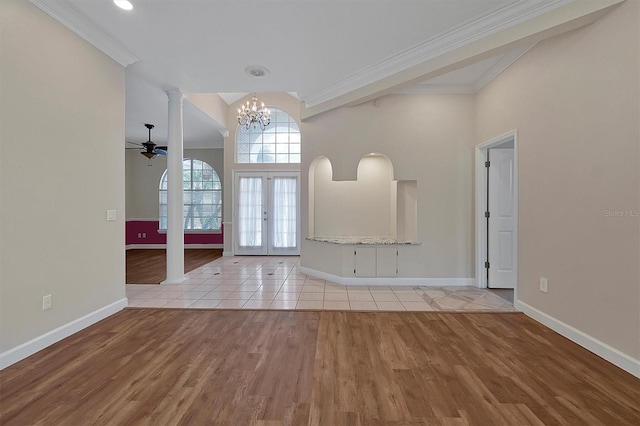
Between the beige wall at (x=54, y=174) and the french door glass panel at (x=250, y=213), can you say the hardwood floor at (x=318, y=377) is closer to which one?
the beige wall at (x=54, y=174)

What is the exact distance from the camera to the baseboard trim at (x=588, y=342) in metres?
2.10

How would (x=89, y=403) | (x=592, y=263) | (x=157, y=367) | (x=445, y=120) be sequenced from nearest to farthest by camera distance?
(x=89, y=403) → (x=157, y=367) → (x=592, y=263) → (x=445, y=120)

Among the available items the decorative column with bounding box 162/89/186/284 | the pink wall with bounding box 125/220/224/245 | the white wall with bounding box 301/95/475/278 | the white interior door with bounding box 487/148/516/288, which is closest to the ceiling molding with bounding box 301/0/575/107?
the white wall with bounding box 301/95/475/278

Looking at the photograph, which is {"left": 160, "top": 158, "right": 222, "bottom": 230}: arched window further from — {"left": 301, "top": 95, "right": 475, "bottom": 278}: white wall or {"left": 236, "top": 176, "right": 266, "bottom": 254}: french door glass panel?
{"left": 301, "top": 95, "right": 475, "bottom": 278}: white wall

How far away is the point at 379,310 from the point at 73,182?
11.2 ft

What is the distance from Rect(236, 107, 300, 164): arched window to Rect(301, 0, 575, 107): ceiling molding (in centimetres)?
315

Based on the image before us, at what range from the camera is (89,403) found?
177 centimetres

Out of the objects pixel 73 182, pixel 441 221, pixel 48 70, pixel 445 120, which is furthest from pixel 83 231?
pixel 445 120

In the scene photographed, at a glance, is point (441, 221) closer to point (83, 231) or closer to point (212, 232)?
point (83, 231)

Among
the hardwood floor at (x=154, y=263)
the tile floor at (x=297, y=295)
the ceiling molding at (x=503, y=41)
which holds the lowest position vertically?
the hardwood floor at (x=154, y=263)

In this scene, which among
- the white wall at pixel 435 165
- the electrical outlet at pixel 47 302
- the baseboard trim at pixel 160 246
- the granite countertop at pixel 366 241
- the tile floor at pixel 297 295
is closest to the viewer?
the electrical outlet at pixel 47 302

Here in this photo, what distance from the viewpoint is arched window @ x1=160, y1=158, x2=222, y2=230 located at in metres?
8.82

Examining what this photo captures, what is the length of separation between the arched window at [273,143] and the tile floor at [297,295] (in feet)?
11.2

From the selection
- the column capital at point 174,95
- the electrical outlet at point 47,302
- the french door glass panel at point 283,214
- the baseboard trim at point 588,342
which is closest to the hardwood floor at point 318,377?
the baseboard trim at point 588,342
